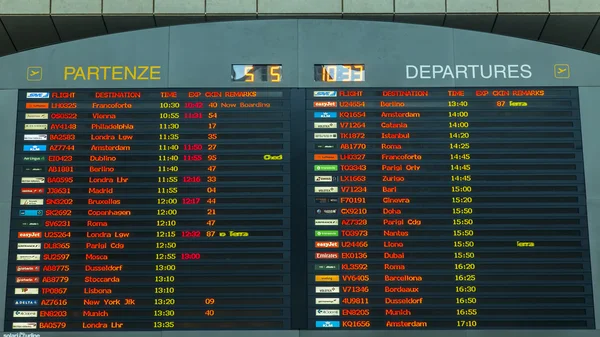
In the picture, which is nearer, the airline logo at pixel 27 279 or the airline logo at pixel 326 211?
the airline logo at pixel 27 279

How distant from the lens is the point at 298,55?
8.12 m

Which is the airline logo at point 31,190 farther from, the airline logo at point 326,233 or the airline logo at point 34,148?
the airline logo at point 326,233

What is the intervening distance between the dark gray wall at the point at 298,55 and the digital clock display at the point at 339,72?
0.06 m

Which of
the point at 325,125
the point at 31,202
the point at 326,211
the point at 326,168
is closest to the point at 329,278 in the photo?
the point at 326,211

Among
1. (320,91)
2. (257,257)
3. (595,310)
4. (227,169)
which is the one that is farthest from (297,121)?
(595,310)

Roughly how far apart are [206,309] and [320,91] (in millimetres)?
2802

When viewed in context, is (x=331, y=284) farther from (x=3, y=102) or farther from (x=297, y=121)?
(x=3, y=102)

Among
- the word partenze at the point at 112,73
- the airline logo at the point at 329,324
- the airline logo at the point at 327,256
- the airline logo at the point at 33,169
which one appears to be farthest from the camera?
the word partenze at the point at 112,73

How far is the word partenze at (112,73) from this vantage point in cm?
806

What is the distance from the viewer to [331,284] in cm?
759

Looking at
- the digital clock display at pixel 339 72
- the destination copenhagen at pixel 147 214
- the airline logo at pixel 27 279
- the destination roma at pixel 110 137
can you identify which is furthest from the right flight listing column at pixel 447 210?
the airline logo at pixel 27 279

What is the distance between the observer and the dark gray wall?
8.05 metres

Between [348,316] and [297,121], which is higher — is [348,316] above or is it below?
below

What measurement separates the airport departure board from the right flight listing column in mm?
16
